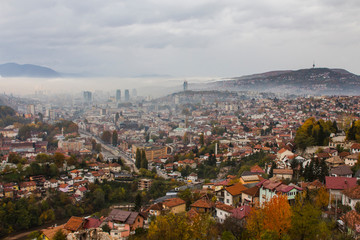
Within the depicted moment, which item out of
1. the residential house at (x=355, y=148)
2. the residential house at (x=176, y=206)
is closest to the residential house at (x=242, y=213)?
the residential house at (x=176, y=206)

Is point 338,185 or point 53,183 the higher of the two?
point 338,185

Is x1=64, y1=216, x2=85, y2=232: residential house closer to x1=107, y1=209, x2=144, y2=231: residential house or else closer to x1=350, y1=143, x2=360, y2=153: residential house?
x1=107, y1=209, x2=144, y2=231: residential house

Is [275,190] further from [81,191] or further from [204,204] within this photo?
[81,191]

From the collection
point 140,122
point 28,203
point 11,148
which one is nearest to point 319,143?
point 28,203

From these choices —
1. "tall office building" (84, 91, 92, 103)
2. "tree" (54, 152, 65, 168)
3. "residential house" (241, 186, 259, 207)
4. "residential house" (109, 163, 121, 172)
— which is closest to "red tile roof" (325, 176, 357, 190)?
"residential house" (241, 186, 259, 207)

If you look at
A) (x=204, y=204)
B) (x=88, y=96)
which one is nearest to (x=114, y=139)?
(x=204, y=204)

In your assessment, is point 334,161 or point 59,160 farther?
point 59,160

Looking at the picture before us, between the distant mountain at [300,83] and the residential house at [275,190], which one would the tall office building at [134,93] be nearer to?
the distant mountain at [300,83]
